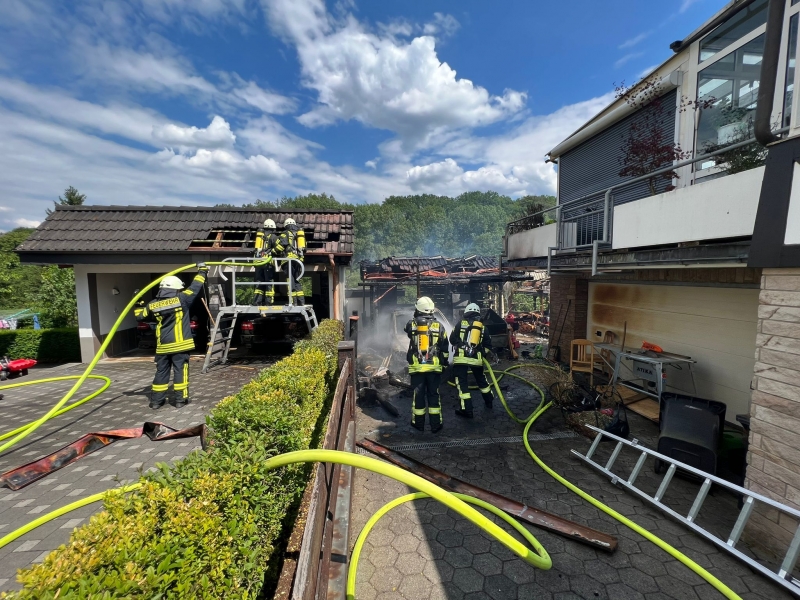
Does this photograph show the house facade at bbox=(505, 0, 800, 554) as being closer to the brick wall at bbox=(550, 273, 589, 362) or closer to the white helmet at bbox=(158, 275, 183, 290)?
the brick wall at bbox=(550, 273, 589, 362)

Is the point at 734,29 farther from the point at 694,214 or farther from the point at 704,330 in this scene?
the point at 704,330

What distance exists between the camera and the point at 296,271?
7762 millimetres

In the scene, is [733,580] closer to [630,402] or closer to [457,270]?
[630,402]

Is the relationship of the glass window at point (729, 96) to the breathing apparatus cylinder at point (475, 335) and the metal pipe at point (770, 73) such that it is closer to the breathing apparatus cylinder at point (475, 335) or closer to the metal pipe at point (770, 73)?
the metal pipe at point (770, 73)

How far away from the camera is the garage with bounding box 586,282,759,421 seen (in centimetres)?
527

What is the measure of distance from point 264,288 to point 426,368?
4411 millimetres

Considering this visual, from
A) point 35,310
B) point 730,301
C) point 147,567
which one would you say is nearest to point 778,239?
point 730,301

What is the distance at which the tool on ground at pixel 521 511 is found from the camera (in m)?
3.06

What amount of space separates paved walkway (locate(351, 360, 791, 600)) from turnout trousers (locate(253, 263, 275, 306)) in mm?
4411

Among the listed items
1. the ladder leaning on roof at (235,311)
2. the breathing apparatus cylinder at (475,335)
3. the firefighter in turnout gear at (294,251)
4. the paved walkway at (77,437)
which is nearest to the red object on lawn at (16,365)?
the paved walkway at (77,437)

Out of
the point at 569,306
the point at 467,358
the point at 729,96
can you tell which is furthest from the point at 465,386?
the point at 729,96

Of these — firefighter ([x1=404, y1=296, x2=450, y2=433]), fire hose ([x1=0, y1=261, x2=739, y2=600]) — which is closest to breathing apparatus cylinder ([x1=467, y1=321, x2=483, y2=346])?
firefighter ([x1=404, y1=296, x2=450, y2=433])

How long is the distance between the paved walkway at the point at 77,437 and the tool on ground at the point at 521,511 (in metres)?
2.72

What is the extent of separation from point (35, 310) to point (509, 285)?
79.6 feet
